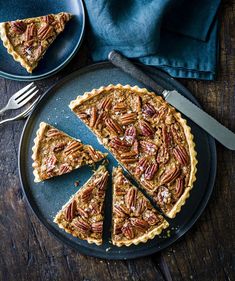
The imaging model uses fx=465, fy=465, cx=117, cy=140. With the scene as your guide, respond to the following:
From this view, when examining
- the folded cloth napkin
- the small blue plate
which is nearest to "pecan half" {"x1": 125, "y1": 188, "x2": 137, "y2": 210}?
the folded cloth napkin

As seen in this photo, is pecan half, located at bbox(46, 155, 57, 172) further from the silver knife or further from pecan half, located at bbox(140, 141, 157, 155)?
the silver knife

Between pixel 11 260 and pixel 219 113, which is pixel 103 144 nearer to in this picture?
pixel 219 113

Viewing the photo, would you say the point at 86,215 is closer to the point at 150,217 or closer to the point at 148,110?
the point at 150,217

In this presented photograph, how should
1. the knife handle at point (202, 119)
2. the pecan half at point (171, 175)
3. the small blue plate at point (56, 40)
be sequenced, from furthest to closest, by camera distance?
the small blue plate at point (56, 40) < the knife handle at point (202, 119) < the pecan half at point (171, 175)

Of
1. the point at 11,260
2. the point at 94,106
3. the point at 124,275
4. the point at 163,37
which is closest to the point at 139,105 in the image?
the point at 94,106

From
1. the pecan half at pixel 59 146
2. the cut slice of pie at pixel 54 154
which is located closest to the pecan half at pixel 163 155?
the cut slice of pie at pixel 54 154

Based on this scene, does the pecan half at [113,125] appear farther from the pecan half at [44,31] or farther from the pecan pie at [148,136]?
the pecan half at [44,31]
